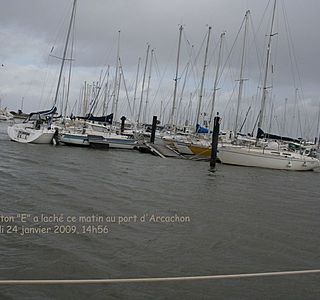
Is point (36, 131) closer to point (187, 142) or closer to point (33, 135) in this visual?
point (33, 135)

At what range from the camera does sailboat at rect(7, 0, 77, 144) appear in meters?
44.3

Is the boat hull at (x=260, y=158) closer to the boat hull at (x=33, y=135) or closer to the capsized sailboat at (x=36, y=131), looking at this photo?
the boat hull at (x=33, y=135)

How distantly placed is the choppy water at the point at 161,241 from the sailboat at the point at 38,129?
2120cm

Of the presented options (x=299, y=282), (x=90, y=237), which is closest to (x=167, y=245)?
(x=90, y=237)

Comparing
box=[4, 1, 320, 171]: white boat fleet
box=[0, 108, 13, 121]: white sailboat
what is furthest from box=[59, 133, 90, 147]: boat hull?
box=[0, 108, 13, 121]: white sailboat

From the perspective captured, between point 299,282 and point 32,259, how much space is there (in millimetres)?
5403

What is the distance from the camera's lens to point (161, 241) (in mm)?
11344

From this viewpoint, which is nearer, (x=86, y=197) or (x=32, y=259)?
(x=32, y=259)

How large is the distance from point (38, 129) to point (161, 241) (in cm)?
3684

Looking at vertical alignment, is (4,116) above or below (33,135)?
above

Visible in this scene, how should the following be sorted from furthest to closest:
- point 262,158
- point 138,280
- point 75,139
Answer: point 75,139 → point 262,158 → point 138,280

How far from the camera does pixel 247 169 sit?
125 ft

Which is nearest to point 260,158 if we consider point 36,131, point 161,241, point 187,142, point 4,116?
point 187,142

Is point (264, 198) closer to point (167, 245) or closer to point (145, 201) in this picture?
point (145, 201)
